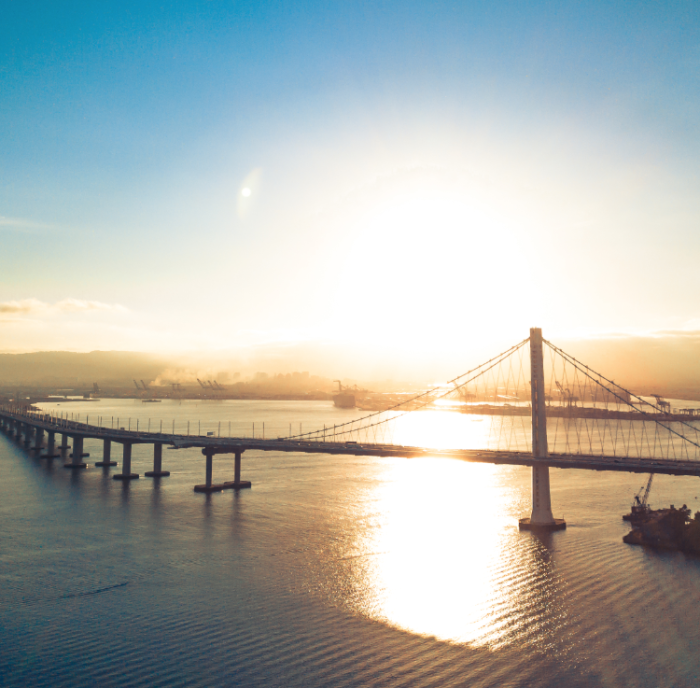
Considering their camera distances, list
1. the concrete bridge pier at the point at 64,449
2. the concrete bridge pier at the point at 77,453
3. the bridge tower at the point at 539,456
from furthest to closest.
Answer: the concrete bridge pier at the point at 64,449 → the concrete bridge pier at the point at 77,453 → the bridge tower at the point at 539,456

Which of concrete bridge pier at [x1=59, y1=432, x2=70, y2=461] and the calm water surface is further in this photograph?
concrete bridge pier at [x1=59, y1=432, x2=70, y2=461]

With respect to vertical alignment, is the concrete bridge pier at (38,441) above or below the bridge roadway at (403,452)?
below

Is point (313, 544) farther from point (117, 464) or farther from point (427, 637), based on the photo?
point (117, 464)

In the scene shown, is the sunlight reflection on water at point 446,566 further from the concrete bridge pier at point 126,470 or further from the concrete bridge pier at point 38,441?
the concrete bridge pier at point 38,441

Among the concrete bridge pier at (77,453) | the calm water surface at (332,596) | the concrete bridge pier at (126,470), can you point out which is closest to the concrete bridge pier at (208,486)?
the calm water surface at (332,596)

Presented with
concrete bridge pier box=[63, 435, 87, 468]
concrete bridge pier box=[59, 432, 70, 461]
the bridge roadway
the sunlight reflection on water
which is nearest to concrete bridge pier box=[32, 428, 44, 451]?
concrete bridge pier box=[59, 432, 70, 461]

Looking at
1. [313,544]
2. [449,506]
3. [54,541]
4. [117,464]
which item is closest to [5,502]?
[54,541]

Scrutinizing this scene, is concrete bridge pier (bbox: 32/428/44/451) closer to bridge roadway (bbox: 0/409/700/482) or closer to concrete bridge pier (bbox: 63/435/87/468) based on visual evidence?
bridge roadway (bbox: 0/409/700/482)

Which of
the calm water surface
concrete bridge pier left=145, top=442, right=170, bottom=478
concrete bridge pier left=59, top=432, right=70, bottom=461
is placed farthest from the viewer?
concrete bridge pier left=59, top=432, right=70, bottom=461
